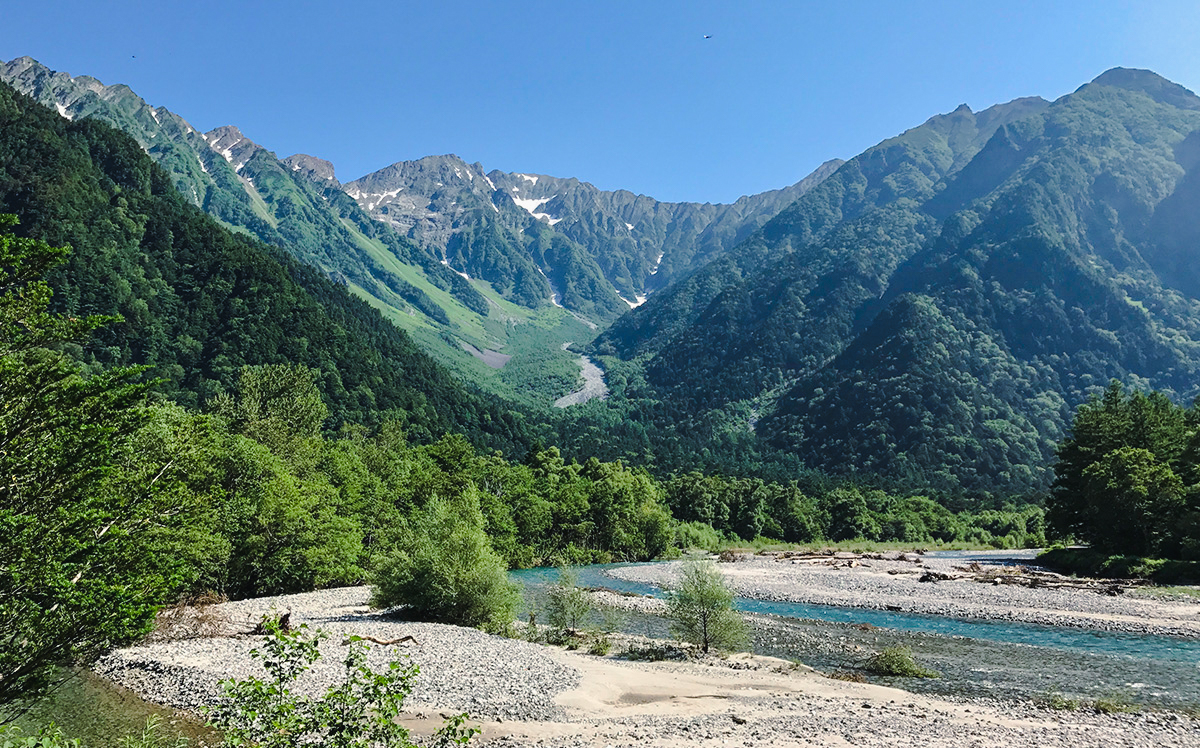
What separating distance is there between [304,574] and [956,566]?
237 ft

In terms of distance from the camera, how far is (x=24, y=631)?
42.3 ft

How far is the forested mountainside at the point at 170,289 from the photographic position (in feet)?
374

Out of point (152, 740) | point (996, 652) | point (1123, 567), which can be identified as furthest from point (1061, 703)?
point (1123, 567)

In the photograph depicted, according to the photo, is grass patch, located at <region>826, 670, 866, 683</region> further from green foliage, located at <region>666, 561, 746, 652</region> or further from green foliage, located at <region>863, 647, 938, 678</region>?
green foliage, located at <region>666, 561, 746, 652</region>

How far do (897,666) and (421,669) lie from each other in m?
21.8

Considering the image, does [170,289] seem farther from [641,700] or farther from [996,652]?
[996,652]

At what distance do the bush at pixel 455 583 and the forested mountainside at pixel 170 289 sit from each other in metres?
82.5

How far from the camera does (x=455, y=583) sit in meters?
40.7

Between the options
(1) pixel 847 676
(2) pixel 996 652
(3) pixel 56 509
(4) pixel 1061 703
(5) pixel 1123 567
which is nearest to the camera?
(3) pixel 56 509

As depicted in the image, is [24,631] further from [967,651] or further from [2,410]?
[967,651]

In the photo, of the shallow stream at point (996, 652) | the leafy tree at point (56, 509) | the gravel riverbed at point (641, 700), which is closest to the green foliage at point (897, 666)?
the shallow stream at point (996, 652)

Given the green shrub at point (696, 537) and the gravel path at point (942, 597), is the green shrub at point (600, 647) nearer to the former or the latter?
the gravel path at point (942, 597)

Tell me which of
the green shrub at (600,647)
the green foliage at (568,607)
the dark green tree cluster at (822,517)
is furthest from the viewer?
the dark green tree cluster at (822,517)

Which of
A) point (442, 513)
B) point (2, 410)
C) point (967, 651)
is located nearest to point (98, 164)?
point (442, 513)
